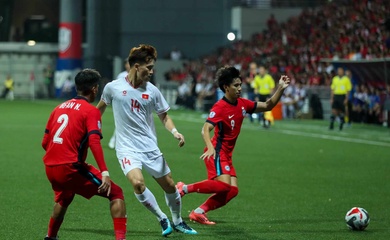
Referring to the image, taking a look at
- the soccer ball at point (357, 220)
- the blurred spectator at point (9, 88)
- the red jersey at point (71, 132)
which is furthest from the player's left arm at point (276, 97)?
the blurred spectator at point (9, 88)

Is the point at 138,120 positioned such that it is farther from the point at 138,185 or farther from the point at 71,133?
the point at 71,133

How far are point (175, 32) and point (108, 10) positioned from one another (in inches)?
181

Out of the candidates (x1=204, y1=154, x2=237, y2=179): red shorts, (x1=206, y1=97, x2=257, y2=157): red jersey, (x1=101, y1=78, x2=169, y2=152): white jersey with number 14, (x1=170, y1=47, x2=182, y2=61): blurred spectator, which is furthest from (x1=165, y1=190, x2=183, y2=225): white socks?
(x1=170, y1=47, x2=182, y2=61): blurred spectator

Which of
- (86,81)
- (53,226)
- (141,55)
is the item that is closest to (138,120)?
(141,55)

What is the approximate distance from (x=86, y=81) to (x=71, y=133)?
51 centimetres

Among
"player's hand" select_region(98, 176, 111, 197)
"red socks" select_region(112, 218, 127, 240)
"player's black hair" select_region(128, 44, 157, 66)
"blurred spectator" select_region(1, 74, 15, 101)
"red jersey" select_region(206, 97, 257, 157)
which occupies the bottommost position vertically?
"blurred spectator" select_region(1, 74, 15, 101)

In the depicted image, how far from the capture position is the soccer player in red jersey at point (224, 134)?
36.7 ft

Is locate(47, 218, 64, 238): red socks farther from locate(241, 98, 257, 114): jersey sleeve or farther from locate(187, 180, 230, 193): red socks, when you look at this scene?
locate(241, 98, 257, 114): jersey sleeve

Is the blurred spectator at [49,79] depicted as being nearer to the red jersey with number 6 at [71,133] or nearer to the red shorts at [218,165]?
the red shorts at [218,165]

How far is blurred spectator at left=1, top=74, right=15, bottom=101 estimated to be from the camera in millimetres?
63213

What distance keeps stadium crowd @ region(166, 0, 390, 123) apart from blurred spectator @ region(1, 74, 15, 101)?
44.0 feet

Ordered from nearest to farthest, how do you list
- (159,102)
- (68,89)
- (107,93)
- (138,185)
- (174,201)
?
(138,185)
(107,93)
(159,102)
(174,201)
(68,89)

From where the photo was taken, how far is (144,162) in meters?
10.1

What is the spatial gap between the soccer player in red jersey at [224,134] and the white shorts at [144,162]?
103 centimetres
